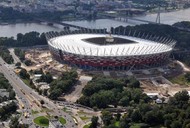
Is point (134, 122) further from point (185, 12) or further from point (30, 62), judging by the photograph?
point (185, 12)

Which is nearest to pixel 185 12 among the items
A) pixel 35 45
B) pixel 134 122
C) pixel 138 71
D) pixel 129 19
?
pixel 129 19

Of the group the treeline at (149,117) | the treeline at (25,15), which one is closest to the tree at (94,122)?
the treeline at (149,117)

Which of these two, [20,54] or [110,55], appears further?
[20,54]

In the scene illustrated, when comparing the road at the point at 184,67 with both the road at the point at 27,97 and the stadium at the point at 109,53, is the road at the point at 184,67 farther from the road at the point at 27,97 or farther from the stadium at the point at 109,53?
the road at the point at 27,97

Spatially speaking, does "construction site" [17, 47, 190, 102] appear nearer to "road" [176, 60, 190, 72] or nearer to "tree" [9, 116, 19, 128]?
"road" [176, 60, 190, 72]

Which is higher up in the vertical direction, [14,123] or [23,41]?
[14,123]

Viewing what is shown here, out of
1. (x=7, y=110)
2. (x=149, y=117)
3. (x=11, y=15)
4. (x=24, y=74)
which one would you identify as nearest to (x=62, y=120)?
(x=7, y=110)

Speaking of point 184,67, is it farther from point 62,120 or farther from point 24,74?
point 62,120
